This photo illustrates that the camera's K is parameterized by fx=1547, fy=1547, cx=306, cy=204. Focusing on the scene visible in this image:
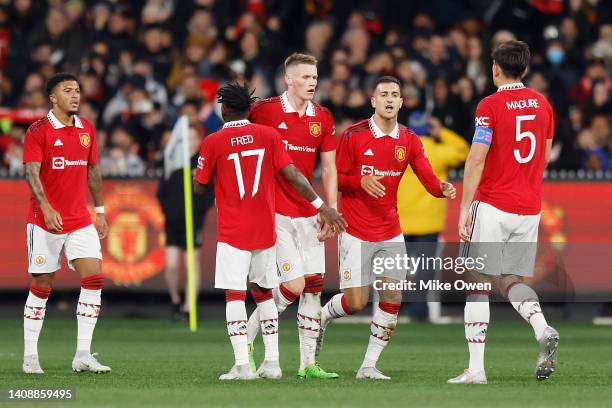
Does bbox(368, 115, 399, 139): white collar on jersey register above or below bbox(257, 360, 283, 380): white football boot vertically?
above

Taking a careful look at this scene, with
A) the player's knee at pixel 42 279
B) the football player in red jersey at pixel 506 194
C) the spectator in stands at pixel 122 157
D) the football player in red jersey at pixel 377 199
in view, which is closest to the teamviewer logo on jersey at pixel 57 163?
the player's knee at pixel 42 279

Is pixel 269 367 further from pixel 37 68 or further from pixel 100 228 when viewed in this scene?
pixel 37 68

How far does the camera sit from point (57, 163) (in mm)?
13914

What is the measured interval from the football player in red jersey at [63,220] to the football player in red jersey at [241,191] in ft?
4.90

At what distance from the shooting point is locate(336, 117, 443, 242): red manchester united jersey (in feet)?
44.7

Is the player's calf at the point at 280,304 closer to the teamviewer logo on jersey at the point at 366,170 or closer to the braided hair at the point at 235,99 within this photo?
the teamviewer logo on jersey at the point at 366,170

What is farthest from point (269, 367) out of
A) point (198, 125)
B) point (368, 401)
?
point (198, 125)

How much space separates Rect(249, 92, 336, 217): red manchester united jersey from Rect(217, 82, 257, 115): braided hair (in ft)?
2.15

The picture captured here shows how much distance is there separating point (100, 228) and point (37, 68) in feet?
36.6

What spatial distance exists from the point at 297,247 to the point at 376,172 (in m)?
0.96

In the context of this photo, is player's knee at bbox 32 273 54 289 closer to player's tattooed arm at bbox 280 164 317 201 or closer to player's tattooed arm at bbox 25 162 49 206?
player's tattooed arm at bbox 25 162 49 206

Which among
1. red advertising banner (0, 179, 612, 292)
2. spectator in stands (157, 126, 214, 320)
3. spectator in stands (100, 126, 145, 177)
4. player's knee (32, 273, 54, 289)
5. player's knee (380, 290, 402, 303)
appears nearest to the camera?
player's knee (380, 290, 402, 303)

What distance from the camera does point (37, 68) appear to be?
25000 millimetres

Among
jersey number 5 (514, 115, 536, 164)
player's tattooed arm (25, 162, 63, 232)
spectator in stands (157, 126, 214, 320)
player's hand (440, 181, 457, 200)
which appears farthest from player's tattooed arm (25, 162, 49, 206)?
spectator in stands (157, 126, 214, 320)
